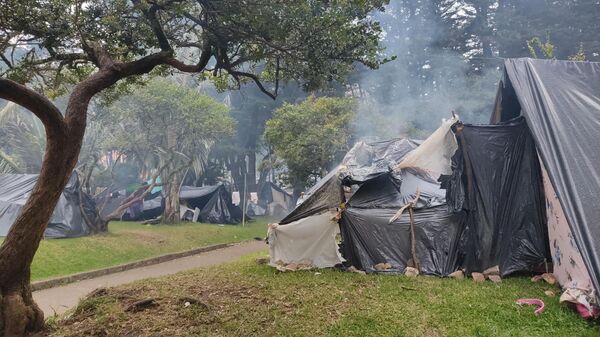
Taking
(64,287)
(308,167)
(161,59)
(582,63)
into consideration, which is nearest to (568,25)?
(308,167)

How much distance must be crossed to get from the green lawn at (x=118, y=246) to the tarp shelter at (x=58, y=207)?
2.29ft

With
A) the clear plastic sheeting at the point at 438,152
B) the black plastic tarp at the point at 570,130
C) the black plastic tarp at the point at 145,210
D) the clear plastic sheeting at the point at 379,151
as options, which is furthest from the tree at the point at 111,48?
the black plastic tarp at the point at 145,210

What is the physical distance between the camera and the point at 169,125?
17.8 m

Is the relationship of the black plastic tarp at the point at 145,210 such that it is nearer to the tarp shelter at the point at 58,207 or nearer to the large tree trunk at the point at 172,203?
the large tree trunk at the point at 172,203

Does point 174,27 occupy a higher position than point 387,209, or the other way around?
point 174,27

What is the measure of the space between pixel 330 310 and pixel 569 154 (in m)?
3.30

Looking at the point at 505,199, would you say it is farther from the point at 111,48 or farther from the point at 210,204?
the point at 210,204

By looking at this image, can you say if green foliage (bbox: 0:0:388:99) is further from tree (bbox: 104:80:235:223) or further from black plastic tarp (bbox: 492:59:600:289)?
tree (bbox: 104:80:235:223)

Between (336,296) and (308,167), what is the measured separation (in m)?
10.7

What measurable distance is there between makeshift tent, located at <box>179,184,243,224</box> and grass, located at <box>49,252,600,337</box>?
13.3 m

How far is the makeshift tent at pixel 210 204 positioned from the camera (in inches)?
782

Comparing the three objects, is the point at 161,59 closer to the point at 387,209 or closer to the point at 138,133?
the point at 387,209

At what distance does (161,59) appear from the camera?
557 cm

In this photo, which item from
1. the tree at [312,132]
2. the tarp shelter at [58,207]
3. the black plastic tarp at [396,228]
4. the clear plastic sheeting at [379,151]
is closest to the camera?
the black plastic tarp at [396,228]
